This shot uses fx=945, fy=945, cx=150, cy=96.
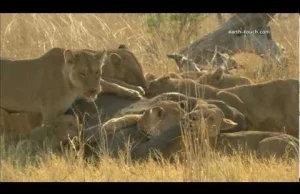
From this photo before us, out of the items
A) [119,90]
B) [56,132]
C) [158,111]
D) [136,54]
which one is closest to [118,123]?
[158,111]

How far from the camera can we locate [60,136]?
9875 millimetres

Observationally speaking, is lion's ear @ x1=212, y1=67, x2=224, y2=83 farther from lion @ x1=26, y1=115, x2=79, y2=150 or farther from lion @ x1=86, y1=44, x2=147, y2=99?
lion @ x1=26, y1=115, x2=79, y2=150

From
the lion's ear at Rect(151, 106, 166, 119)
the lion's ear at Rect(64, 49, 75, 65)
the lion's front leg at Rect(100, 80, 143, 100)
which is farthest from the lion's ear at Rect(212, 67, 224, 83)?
the lion's ear at Rect(151, 106, 166, 119)

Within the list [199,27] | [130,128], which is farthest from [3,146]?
[199,27]

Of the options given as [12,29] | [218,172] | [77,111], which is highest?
[12,29]

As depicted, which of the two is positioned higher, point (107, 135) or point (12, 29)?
point (12, 29)

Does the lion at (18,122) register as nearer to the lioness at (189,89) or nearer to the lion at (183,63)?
the lioness at (189,89)

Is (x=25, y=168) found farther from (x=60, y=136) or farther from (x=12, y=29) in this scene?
(x=12, y=29)

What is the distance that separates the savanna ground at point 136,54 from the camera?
8.46 metres

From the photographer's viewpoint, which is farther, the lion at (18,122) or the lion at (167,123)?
the lion at (18,122)

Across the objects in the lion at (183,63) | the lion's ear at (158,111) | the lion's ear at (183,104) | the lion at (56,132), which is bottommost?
the lion at (56,132)

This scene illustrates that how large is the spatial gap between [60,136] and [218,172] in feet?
6.98

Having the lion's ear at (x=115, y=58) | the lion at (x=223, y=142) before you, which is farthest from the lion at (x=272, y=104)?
the lion's ear at (x=115, y=58)

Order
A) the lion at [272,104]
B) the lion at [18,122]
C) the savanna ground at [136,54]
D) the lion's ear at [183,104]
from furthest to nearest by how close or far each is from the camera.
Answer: the lion at [18,122] < the lion at [272,104] < the lion's ear at [183,104] < the savanna ground at [136,54]
